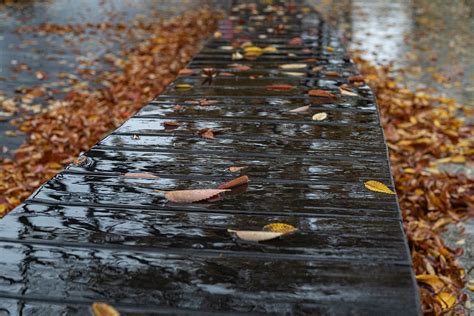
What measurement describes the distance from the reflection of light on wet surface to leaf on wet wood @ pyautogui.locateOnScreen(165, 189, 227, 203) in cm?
571

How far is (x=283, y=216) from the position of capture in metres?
1.40

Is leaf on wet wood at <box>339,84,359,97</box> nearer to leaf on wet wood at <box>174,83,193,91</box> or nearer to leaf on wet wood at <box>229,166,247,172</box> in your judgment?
leaf on wet wood at <box>174,83,193,91</box>

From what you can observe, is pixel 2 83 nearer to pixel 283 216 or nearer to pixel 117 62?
pixel 117 62

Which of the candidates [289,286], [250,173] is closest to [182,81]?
[250,173]

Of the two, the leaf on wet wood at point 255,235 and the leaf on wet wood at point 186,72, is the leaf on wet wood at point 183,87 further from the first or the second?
the leaf on wet wood at point 255,235

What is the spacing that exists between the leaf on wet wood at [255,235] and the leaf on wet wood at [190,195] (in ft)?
0.75

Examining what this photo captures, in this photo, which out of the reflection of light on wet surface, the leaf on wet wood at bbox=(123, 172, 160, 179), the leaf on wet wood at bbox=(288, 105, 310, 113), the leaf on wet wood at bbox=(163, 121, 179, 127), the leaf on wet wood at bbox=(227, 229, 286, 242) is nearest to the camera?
the leaf on wet wood at bbox=(227, 229, 286, 242)

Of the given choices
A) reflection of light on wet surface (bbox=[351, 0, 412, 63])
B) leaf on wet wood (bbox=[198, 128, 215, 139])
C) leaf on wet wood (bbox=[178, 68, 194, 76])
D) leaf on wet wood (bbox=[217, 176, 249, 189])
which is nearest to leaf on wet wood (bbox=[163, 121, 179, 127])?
leaf on wet wood (bbox=[198, 128, 215, 139])

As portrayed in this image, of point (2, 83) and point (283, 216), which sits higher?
point (283, 216)

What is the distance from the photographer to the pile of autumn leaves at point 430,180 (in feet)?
7.50

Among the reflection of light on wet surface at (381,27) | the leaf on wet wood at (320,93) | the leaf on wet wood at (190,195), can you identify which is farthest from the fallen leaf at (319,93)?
the reflection of light on wet surface at (381,27)

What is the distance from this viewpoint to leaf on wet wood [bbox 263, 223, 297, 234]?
1.32 meters

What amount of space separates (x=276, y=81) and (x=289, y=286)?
2.11m

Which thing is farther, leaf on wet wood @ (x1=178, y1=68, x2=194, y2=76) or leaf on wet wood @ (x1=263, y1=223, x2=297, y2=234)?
leaf on wet wood @ (x1=178, y1=68, x2=194, y2=76)
